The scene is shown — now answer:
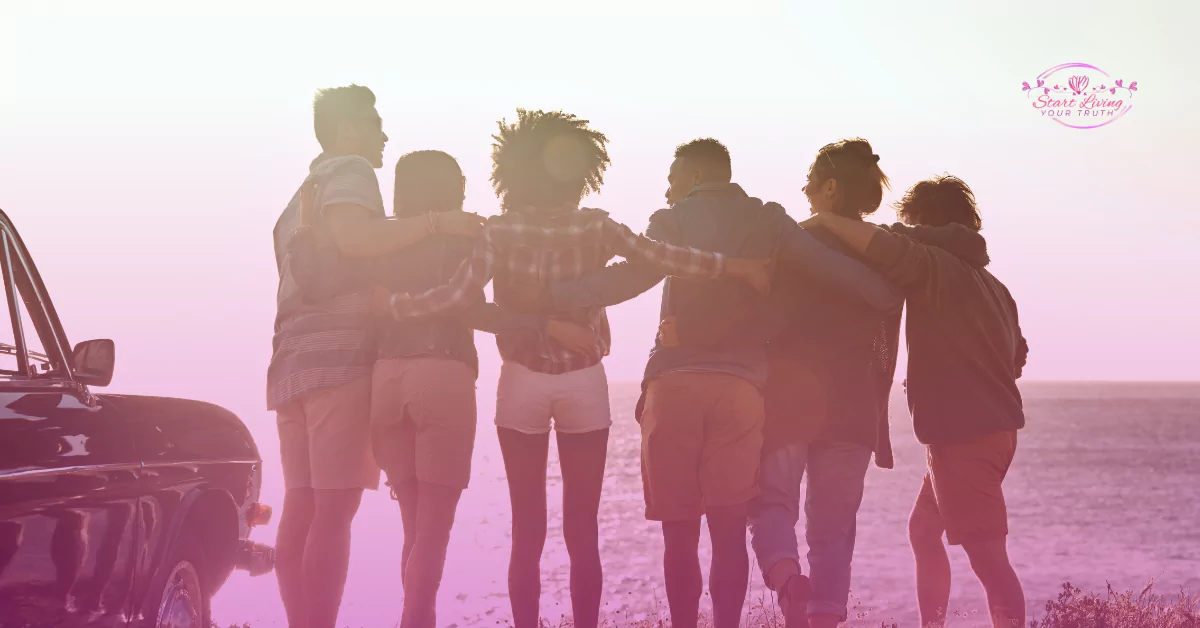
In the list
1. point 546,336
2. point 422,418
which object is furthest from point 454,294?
point 422,418

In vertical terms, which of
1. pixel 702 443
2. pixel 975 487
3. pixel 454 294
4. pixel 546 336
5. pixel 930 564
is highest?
pixel 454 294

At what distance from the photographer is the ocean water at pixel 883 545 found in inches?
1152

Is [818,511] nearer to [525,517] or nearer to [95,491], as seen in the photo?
[525,517]

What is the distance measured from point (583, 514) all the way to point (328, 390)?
1302 millimetres

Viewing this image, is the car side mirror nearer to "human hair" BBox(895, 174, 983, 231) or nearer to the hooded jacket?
the hooded jacket

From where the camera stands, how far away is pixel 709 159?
5160 mm

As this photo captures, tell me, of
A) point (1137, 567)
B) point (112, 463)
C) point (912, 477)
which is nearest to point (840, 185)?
point (112, 463)

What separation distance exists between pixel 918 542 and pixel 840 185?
2.17 metres

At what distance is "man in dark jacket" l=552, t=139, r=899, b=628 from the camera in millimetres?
4883

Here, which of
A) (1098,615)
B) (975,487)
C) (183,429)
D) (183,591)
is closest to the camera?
(183,591)

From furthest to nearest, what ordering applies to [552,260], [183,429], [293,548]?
[293,548]
[552,260]
[183,429]

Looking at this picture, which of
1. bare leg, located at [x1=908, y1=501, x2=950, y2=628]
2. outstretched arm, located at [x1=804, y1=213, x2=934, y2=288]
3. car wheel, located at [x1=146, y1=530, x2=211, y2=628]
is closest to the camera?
car wheel, located at [x1=146, y1=530, x2=211, y2=628]

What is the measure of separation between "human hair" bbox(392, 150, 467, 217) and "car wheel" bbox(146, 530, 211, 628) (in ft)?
5.79

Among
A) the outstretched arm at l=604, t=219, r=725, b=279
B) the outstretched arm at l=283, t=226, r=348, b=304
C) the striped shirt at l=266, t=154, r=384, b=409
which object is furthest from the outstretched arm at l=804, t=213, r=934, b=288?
the outstretched arm at l=283, t=226, r=348, b=304
